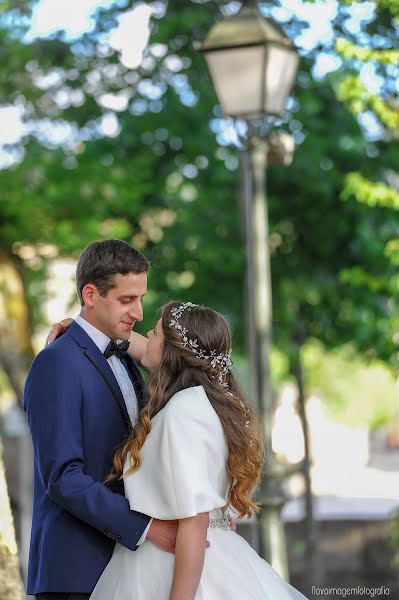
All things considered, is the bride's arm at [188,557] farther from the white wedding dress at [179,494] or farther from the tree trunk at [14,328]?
the tree trunk at [14,328]

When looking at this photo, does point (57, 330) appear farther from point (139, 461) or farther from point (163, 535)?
point (163, 535)

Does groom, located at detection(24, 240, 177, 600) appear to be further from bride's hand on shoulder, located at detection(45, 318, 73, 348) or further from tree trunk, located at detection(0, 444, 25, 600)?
tree trunk, located at detection(0, 444, 25, 600)

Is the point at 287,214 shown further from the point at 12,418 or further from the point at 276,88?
the point at 12,418

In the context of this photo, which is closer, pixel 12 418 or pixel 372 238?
pixel 372 238

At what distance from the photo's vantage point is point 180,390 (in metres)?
3.74

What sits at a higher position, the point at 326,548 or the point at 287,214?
the point at 287,214

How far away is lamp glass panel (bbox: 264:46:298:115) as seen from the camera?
23.0ft

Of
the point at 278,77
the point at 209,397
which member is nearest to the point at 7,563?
the point at 209,397

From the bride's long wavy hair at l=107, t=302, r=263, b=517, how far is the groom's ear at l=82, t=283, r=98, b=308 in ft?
0.81

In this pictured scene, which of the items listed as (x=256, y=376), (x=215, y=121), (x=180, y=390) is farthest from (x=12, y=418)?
(x=180, y=390)

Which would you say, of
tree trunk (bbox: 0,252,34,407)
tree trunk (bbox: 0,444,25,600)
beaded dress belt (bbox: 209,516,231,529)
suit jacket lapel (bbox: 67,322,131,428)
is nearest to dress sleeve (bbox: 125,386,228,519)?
beaded dress belt (bbox: 209,516,231,529)

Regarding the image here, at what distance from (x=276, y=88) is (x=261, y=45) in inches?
13.5

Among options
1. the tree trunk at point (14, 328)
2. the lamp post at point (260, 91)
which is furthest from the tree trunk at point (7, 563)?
the tree trunk at point (14, 328)

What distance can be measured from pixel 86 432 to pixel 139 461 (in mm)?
→ 221
